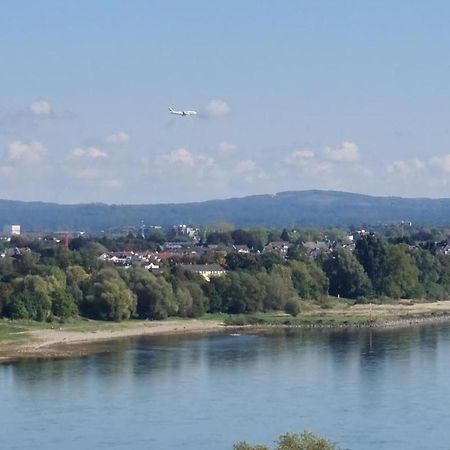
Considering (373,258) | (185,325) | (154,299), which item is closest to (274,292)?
(154,299)

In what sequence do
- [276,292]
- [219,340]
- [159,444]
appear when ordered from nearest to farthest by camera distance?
[159,444]
[219,340]
[276,292]

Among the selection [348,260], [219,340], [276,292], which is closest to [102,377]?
[219,340]

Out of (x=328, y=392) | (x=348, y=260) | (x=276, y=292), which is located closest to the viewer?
(x=328, y=392)

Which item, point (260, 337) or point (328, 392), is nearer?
point (328, 392)

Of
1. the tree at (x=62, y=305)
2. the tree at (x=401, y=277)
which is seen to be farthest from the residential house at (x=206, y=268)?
the tree at (x=62, y=305)

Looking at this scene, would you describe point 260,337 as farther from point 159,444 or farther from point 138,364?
point 159,444

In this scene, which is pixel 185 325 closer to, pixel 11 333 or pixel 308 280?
pixel 11 333

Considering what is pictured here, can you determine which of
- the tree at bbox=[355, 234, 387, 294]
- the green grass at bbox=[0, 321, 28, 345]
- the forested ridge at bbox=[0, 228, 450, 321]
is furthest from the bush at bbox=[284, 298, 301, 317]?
the green grass at bbox=[0, 321, 28, 345]

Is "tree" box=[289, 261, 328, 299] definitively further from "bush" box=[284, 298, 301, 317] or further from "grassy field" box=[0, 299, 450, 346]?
"bush" box=[284, 298, 301, 317]
